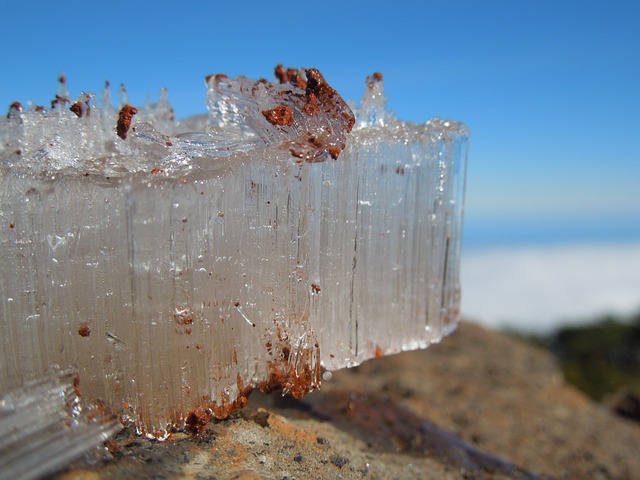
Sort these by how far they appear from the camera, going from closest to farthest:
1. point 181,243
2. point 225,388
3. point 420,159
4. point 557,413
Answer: point 181,243, point 225,388, point 420,159, point 557,413

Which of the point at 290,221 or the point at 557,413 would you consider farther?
the point at 557,413

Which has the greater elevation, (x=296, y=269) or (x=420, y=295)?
(x=296, y=269)

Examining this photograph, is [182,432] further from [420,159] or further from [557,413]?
[557,413]

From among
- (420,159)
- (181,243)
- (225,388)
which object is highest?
(420,159)

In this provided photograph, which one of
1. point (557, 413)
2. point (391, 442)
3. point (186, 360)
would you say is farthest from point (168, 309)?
point (557, 413)

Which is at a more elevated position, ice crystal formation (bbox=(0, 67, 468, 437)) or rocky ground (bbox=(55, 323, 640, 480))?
ice crystal formation (bbox=(0, 67, 468, 437))

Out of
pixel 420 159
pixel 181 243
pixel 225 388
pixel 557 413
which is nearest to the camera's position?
pixel 181 243
